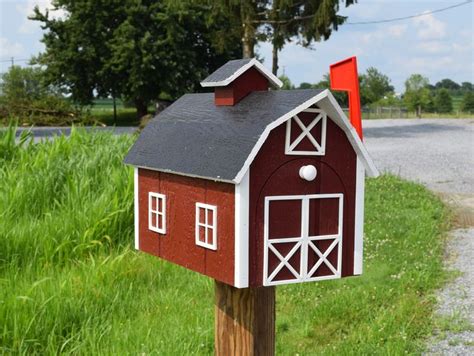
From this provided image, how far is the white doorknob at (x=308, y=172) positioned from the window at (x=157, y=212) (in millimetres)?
519

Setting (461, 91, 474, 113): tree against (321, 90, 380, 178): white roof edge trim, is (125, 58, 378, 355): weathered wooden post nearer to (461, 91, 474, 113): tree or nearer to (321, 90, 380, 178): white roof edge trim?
(321, 90, 380, 178): white roof edge trim

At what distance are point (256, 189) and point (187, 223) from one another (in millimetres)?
A: 328

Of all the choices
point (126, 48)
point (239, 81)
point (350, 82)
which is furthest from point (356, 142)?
point (126, 48)

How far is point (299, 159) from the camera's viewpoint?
1828mm

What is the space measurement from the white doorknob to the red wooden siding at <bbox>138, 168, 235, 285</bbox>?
0.23 meters

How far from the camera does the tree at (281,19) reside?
1745cm

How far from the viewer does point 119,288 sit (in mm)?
4051

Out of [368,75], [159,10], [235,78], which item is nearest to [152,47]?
[159,10]

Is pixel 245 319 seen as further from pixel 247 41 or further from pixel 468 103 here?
pixel 468 103

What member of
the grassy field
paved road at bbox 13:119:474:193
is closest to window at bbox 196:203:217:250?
the grassy field

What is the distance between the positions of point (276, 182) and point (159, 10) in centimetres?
2603

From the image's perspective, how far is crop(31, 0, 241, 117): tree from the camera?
2531 cm

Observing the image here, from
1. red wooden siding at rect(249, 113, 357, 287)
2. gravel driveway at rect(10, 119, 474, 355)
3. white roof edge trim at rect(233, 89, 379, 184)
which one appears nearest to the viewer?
white roof edge trim at rect(233, 89, 379, 184)

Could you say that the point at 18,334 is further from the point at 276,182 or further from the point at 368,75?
the point at 368,75
